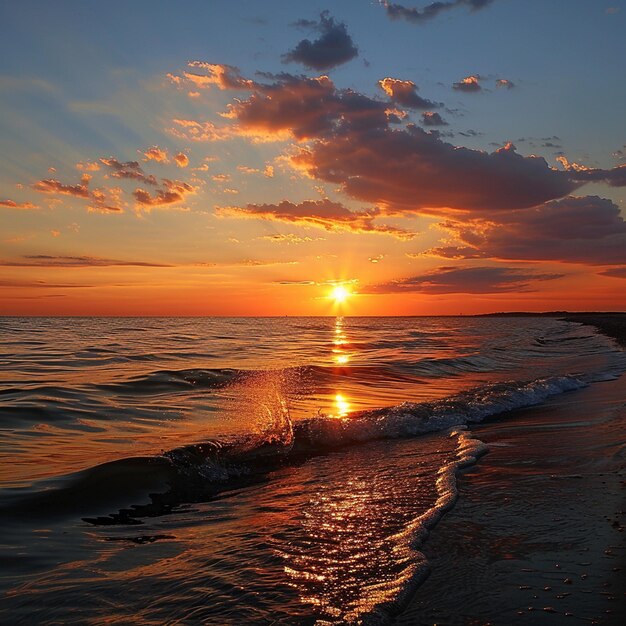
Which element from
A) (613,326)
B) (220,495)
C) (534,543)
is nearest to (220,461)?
(220,495)

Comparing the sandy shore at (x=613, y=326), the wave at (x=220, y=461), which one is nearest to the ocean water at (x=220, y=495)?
the wave at (x=220, y=461)

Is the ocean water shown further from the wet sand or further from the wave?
the wet sand

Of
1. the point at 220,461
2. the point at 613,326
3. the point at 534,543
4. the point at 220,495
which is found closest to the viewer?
the point at 534,543

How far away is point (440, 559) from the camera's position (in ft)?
15.1

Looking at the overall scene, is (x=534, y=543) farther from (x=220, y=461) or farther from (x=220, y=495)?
(x=220, y=461)

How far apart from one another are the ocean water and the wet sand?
0.28 m

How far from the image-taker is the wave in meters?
6.68

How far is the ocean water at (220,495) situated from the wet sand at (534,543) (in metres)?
0.28

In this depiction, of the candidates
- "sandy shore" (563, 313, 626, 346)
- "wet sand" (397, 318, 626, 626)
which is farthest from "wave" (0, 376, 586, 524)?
"sandy shore" (563, 313, 626, 346)

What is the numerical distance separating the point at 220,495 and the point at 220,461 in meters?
1.25

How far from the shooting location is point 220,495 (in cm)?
728

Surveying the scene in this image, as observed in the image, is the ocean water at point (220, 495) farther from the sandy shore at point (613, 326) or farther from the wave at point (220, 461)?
the sandy shore at point (613, 326)

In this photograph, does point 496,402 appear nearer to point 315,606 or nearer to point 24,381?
point 315,606

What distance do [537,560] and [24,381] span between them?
15496mm
